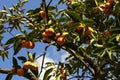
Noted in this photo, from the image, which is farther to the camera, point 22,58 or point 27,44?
point 22,58

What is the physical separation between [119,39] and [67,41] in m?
0.50

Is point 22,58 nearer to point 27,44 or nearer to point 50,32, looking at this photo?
point 27,44

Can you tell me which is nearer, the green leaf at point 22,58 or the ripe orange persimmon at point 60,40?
the ripe orange persimmon at point 60,40

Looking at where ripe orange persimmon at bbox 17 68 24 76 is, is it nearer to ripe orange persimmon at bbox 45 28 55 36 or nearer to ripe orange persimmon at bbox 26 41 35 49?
ripe orange persimmon at bbox 26 41 35 49

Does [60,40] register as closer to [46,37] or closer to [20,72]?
[46,37]

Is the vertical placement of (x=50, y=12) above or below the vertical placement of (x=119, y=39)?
above

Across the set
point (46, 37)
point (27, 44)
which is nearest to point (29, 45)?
point (27, 44)

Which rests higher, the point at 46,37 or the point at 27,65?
the point at 46,37

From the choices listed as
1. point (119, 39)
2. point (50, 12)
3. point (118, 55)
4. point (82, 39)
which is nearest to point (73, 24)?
point (82, 39)

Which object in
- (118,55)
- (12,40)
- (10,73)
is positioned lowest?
(118,55)

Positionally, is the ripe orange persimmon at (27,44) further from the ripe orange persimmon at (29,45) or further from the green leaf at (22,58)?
the green leaf at (22,58)

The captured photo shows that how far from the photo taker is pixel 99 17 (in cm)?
380

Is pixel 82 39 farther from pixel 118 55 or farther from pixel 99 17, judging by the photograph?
pixel 118 55

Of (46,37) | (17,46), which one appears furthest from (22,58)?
(46,37)
